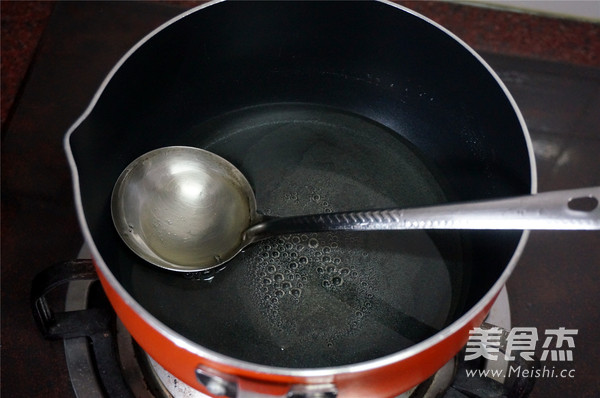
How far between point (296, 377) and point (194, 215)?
264 mm

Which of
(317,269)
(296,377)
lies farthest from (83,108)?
(296,377)

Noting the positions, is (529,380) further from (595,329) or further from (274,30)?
(274,30)

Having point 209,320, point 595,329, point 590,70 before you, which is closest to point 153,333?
point 209,320

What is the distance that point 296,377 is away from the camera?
0.42 metres

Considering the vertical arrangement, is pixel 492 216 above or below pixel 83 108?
above

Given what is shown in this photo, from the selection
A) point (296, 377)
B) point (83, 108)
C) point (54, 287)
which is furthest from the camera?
point (83, 108)

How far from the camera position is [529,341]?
650mm

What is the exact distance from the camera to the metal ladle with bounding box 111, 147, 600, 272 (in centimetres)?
59

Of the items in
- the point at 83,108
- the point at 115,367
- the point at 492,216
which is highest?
the point at 492,216

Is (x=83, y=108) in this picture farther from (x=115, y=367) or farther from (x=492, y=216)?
(x=492, y=216)

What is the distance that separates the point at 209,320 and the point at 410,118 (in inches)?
12.3

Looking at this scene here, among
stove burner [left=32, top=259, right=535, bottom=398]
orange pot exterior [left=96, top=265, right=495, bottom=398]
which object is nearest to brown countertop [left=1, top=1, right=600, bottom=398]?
stove burner [left=32, top=259, right=535, bottom=398]

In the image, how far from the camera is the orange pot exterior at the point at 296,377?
43cm

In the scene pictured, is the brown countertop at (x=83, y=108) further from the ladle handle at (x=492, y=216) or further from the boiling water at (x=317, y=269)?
the ladle handle at (x=492, y=216)
